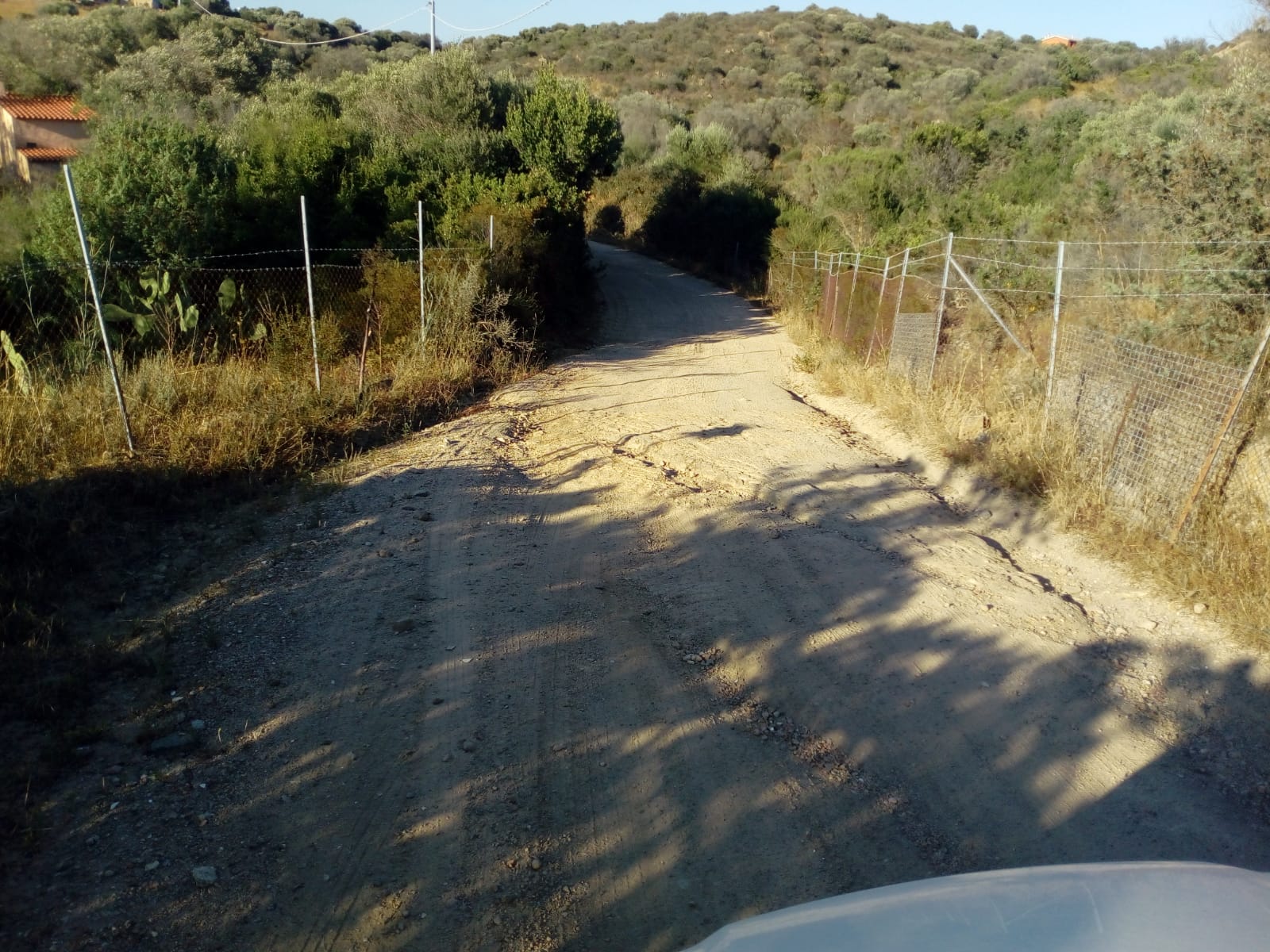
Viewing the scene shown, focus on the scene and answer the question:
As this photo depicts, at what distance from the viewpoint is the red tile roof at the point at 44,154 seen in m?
24.0

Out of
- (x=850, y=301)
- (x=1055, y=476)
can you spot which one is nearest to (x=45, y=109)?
(x=850, y=301)

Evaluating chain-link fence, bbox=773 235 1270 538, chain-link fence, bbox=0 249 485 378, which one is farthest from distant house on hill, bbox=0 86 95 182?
chain-link fence, bbox=773 235 1270 538

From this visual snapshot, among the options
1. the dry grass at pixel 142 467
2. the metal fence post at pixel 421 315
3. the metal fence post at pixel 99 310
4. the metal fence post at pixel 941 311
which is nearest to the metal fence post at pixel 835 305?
the metal fence post at pixel 941 311

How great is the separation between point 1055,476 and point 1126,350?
3.84ft

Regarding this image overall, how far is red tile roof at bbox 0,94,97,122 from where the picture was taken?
26109mm

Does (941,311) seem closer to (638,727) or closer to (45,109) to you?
(638,727)

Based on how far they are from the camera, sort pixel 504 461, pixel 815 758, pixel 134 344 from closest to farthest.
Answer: pixel 815 758, pixel 504 461, pixel 134 344

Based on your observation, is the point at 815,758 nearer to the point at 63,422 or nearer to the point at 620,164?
the point at 63,422

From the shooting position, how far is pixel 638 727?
4680mm

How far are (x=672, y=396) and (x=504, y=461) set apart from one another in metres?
3.93

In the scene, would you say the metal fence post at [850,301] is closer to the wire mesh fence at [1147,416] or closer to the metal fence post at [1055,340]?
the metal fence post at [1055,340]

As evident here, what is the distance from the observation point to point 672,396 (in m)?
12.5

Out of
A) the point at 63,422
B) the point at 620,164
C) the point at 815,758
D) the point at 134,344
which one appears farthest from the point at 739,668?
the point at 620,164

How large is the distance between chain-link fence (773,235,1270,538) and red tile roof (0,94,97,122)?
2367 cm
